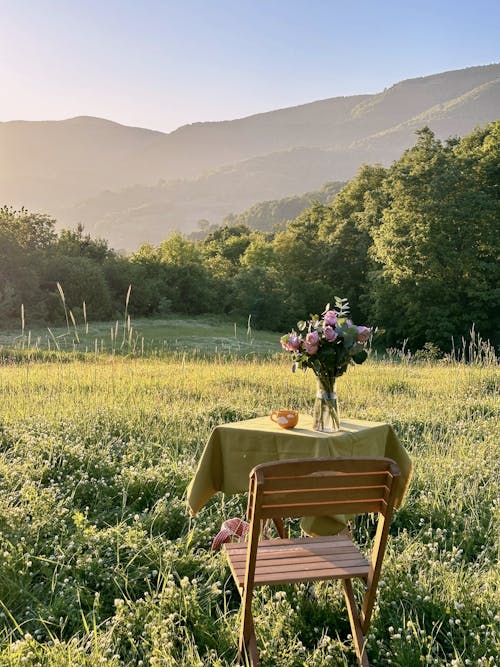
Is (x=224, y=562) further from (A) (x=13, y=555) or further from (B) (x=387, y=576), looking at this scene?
(A) (x=13, y=555)

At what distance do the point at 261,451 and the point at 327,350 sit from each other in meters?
0.85

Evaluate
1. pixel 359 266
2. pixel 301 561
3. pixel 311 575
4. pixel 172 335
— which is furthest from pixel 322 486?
pixel 359 266

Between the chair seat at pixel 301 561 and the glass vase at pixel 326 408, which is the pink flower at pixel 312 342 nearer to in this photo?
the glass vase at pixel 326 408

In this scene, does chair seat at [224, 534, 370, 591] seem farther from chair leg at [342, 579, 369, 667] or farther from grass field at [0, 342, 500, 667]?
grass field at [0, 342, 500, 667]

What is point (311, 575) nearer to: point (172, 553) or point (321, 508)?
point (321, 508)

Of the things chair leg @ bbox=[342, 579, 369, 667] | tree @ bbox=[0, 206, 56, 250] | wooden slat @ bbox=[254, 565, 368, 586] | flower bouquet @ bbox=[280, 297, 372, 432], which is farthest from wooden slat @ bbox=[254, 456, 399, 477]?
tree @ bbox=[0, 206, 56, 250]

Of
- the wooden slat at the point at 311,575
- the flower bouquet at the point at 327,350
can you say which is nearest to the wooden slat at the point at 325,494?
the wooden slat at the point at 311,575

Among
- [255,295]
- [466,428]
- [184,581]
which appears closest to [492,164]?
[255,295]

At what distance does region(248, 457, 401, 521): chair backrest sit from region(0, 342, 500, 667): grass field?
93cm

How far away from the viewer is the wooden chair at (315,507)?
2725 mm

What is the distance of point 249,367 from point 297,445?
917cm

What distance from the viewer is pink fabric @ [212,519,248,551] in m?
4.45

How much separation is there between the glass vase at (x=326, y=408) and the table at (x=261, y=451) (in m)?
0.07

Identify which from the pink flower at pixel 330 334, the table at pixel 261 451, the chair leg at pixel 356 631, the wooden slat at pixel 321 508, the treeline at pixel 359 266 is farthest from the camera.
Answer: the treeline at pixel 359 266
